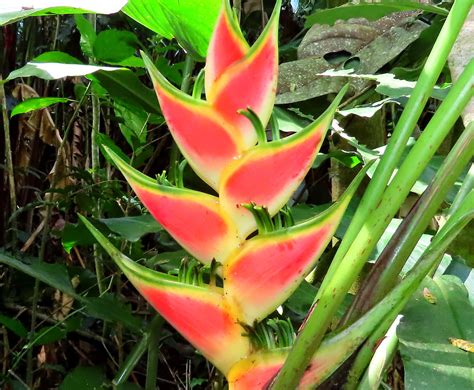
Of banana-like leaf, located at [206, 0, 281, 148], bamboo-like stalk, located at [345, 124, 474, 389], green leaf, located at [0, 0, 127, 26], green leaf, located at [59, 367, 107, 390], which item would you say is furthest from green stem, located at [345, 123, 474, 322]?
green leaf, located at [59, 367, 107, 390]

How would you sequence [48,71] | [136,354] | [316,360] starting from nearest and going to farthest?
[316,360]
[48,71]
[136,354]

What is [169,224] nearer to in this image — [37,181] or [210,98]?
[210,98]

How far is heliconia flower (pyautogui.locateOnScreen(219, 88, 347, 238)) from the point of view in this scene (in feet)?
1.16

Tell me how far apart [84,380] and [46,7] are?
1.94ft

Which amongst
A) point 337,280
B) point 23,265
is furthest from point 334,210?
point 23,265

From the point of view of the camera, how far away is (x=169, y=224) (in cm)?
37

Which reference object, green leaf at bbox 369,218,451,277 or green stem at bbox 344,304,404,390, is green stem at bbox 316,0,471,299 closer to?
green stem at bbox 344,304,404,390

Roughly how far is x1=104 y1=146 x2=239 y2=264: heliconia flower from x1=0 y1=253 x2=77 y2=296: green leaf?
0.45 meters

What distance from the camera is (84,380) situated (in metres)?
0.80

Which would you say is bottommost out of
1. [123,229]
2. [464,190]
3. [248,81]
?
[123,229]

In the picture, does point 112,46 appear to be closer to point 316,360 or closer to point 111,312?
point 111,312

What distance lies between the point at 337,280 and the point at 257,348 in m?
0.07

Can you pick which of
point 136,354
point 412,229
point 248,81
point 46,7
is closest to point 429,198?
point 412,229

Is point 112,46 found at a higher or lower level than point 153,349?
higher
